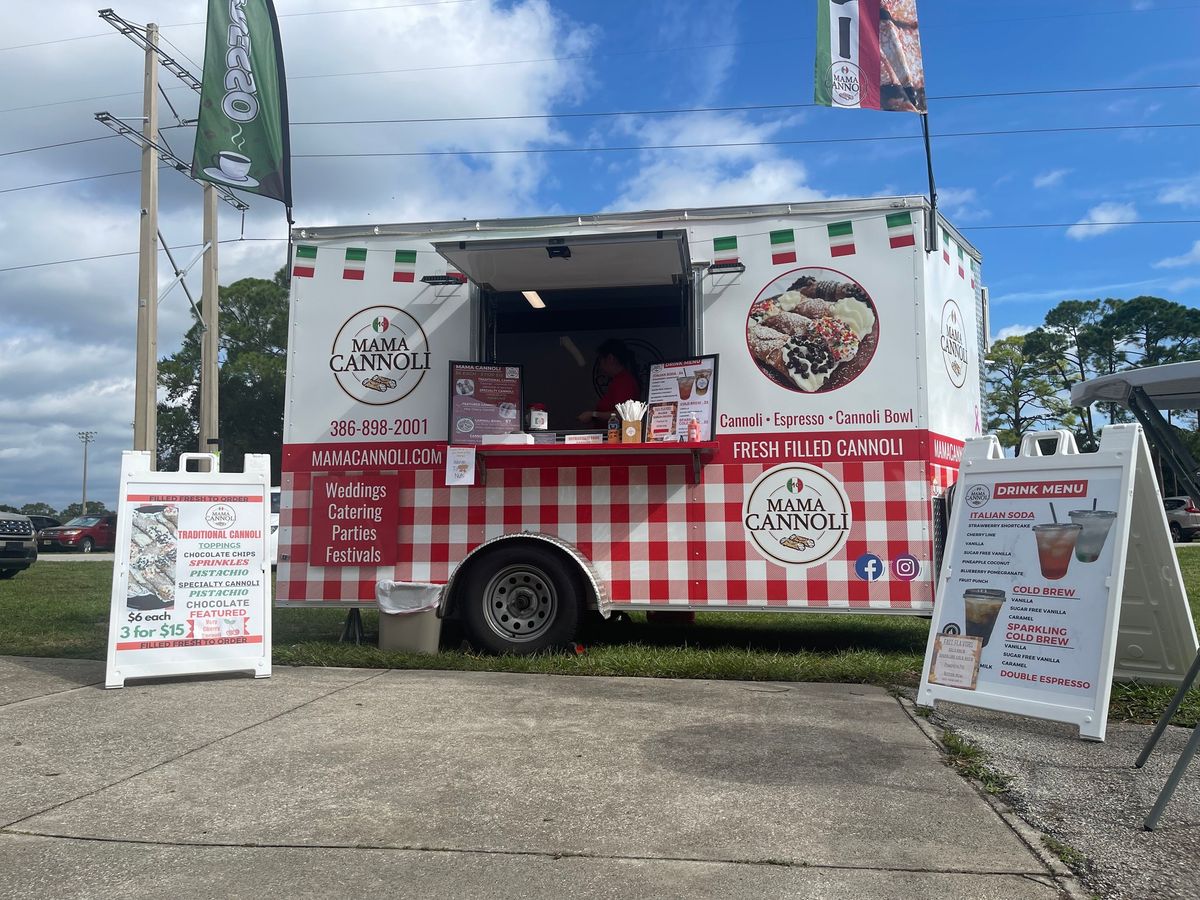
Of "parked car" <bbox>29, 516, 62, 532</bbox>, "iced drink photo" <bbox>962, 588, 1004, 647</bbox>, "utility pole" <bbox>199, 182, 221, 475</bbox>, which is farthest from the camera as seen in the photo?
"parked car" <bbox>29, 516, 62, 532</bbox>

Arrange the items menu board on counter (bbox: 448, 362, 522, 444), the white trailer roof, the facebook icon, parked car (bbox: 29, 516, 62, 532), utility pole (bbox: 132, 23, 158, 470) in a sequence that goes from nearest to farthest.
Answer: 1. the white trailer roof
2. the facebook icon
3. menu board on counter (bbox: 448, 362, 522, 444)
4. utility pole (bbox: 132, 23, 158, 470)
5. parked car (bbox: 29, 516, 62, 532)

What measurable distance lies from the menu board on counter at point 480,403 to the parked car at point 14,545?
12.3m

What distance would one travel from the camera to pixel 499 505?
667 cm

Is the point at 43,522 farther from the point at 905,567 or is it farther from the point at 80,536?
the point at 905,567

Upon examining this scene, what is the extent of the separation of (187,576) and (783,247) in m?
4.43

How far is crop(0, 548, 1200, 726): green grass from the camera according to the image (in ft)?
19.9

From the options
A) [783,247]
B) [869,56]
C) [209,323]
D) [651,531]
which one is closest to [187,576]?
[651,531]

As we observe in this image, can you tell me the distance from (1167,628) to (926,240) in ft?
9.36

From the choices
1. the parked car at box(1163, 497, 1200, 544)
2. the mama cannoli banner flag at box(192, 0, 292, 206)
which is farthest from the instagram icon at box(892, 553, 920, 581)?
the parked car at box(1163, 497, 1200, 544)

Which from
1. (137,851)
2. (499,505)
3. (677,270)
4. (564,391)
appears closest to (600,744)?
(137,851)

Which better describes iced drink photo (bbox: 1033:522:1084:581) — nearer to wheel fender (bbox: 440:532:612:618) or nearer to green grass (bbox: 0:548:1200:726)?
green grass (bbox: 0:548:1200:726)

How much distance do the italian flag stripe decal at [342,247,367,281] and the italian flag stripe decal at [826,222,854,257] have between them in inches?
130

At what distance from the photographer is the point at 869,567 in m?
6.18

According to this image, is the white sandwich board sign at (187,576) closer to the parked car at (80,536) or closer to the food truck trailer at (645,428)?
the food truck trailer at (645,428)
